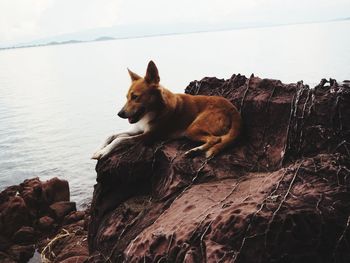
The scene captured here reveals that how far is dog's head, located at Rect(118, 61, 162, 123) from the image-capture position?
8.87 m

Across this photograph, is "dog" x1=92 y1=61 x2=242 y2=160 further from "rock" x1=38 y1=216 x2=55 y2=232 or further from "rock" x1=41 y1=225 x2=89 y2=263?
"rock" x1=38 y1=216 x2=55 y2=232

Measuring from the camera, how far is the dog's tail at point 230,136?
8333mm

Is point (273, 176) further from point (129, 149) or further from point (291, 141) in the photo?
point (129, 149)

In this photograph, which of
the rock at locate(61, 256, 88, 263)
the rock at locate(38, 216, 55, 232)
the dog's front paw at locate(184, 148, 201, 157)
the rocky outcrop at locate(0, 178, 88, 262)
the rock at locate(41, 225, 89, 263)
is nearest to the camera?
the dog's front paw at locate(184, 148, 201, 157)

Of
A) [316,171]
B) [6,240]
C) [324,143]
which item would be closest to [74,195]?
[6,240]

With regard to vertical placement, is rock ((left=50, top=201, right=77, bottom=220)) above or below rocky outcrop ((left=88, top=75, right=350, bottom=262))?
below

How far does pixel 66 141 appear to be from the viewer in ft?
105

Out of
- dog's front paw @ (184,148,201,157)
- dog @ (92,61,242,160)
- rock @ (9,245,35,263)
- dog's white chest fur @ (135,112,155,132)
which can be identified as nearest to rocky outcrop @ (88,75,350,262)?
dog's front paw @ (184,148,201,157)

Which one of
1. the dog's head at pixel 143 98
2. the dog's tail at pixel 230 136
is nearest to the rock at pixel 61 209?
the dog's head at pixel 143 98

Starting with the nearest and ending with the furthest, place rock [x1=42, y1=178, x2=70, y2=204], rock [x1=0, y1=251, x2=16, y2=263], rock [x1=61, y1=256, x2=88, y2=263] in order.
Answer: rock [x1=61, y1=256, x2=88, y2=263], rock [x1=0, y1=251, x2=16, y2=263], rock [x1=42, y1=178, x2=70, y2=204]

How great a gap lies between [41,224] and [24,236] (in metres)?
0.75

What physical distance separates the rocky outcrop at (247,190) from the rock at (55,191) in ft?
22.7

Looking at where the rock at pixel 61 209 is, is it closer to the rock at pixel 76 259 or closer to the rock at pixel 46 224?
the rock at pixel 46 224

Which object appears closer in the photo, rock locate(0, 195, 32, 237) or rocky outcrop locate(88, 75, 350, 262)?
rocky outcrop locate(88, 75, 350, 262)
